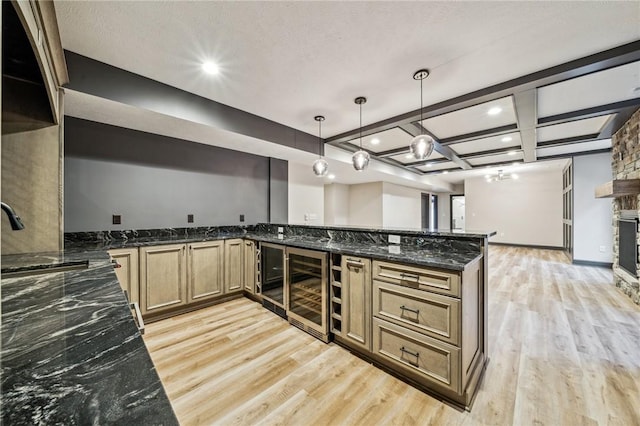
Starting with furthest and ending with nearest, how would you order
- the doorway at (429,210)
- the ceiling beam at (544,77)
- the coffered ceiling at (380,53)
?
1. the doorway at (429,210)
2. the ceiling beam at (544,77)
3. the coffered ceiling at (380,53)

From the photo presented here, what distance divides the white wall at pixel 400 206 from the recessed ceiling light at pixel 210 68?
554cm

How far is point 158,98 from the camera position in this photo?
2.59 metres

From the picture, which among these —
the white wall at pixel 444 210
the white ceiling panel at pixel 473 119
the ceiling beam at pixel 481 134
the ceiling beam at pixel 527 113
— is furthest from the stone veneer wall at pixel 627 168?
the white wall at pixel 444 210

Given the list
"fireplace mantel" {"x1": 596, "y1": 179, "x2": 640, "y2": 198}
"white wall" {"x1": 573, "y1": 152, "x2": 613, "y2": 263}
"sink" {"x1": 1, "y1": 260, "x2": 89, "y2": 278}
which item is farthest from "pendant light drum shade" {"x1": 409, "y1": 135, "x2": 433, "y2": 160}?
"white wall" {"x1": 573, "y1": 152, "x2": 613, "y2": 263}

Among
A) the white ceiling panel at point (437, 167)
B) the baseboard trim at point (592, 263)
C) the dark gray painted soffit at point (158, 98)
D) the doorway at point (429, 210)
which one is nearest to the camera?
the dark gray painted soffit at point (158, 98)

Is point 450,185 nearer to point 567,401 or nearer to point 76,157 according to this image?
point 567,401

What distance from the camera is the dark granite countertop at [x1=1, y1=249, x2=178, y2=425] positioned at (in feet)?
1.72

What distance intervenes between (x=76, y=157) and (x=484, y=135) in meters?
5.29

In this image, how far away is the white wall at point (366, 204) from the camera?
24.4ft

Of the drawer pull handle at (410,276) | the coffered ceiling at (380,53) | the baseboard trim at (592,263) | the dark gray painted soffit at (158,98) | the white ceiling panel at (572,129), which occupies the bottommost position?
the baseboard trim at (592,263)

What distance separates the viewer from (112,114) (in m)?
2.65

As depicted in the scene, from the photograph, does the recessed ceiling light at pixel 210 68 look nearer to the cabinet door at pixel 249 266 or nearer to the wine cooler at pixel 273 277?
the wine cooler at pixel 273 277

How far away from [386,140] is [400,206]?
13.9 ft

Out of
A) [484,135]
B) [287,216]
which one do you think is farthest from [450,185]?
[287,216]
